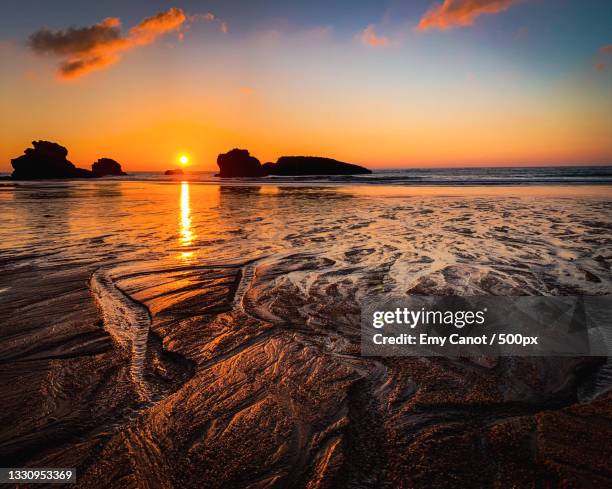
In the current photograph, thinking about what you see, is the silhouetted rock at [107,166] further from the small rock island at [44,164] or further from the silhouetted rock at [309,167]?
the silhouetted rock at [309,167]

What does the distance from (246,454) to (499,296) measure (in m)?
4.28

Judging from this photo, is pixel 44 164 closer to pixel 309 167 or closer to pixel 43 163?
pixel 43 163

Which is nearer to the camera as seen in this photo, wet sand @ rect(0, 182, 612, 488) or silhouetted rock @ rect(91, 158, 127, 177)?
wet sand @ rect(0, 182, 612, 488)

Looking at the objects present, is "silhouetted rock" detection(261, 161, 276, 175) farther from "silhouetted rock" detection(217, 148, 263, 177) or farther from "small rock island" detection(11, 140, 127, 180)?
"small rock island" detection(11, 140, 127, 180)

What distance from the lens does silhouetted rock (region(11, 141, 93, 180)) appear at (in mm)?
94438

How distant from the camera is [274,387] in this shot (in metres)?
2.99

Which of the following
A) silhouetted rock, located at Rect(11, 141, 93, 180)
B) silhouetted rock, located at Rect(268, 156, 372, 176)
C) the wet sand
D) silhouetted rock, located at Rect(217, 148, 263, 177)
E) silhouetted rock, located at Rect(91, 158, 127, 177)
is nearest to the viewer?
the wet sand

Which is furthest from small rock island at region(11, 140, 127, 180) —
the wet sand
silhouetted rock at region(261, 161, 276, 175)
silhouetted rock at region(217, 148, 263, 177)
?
the wet sand

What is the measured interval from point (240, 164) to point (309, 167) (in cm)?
2274

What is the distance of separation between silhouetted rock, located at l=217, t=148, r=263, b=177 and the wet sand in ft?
352

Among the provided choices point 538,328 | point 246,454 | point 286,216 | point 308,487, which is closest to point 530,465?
point 308,487

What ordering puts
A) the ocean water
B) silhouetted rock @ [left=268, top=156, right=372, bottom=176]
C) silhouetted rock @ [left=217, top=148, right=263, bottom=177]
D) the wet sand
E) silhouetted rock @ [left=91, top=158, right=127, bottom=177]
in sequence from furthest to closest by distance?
1. silhouetted rock @ [left=91, top=158, right=127, bottom=177]
2. silhouetted rock @ [left=268, top=156, right=372, bottom=176]
3. silhouetted rock @ [left=217, top=148, right=263, bottom=177]
4. the ocean water
5. the wet sand

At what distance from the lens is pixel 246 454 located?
2.26 m

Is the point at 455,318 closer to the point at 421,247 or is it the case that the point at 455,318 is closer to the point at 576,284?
the point at 576,284
